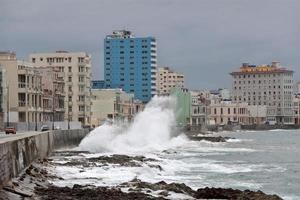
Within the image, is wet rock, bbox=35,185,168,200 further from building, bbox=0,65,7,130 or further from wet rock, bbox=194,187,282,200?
building, bbox=0,65,7,130

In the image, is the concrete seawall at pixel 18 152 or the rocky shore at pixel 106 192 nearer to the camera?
the rocky shore at pixel 106 192

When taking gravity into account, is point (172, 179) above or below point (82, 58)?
below

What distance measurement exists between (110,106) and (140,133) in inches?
2003

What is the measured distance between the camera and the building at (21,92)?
8721cm

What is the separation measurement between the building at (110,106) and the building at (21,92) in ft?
117

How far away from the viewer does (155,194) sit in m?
25.2

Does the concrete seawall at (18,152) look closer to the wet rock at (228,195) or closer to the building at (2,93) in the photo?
the wet rock at (228,195)

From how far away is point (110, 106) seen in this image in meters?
141

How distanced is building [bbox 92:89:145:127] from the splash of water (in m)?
26.8

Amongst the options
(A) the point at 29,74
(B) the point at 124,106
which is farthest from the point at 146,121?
(B) the point at 124,106

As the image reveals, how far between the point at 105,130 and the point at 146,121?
19.4 metres

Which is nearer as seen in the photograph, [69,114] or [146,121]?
[146,121]

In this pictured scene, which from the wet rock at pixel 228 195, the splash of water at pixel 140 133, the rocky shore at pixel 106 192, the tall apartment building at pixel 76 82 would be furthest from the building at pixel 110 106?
the wet rock at pixel 228 195

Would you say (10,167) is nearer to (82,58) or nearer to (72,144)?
(72,144)
